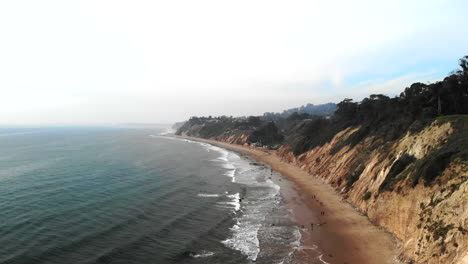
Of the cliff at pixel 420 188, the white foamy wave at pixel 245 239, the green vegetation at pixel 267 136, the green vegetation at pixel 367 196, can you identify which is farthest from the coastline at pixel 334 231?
the green vegetation at pixel 267 136

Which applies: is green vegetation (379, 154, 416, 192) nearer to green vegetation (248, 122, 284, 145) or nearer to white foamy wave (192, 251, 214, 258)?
white foamy wave (192, 251, 214, 258)

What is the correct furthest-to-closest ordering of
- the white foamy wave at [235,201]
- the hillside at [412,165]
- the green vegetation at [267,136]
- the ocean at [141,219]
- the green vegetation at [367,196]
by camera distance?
the green vegetation at [267,136], the white foamy wave at [235,201], the green vegetation at [367,196], the ocean at [141,219], the hillside at [412,165]

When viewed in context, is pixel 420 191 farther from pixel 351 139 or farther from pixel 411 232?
pixel 351 139

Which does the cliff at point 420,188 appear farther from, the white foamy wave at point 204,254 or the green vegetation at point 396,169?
the white foamy wave at point 204,254

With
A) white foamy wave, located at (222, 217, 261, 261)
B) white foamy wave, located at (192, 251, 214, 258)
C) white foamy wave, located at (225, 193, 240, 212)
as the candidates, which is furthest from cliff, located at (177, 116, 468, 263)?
white foamy wave, located at (192, 251, 214, 258)

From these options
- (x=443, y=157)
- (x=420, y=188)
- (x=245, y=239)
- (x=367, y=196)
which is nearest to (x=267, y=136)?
(x=367, y=196)
